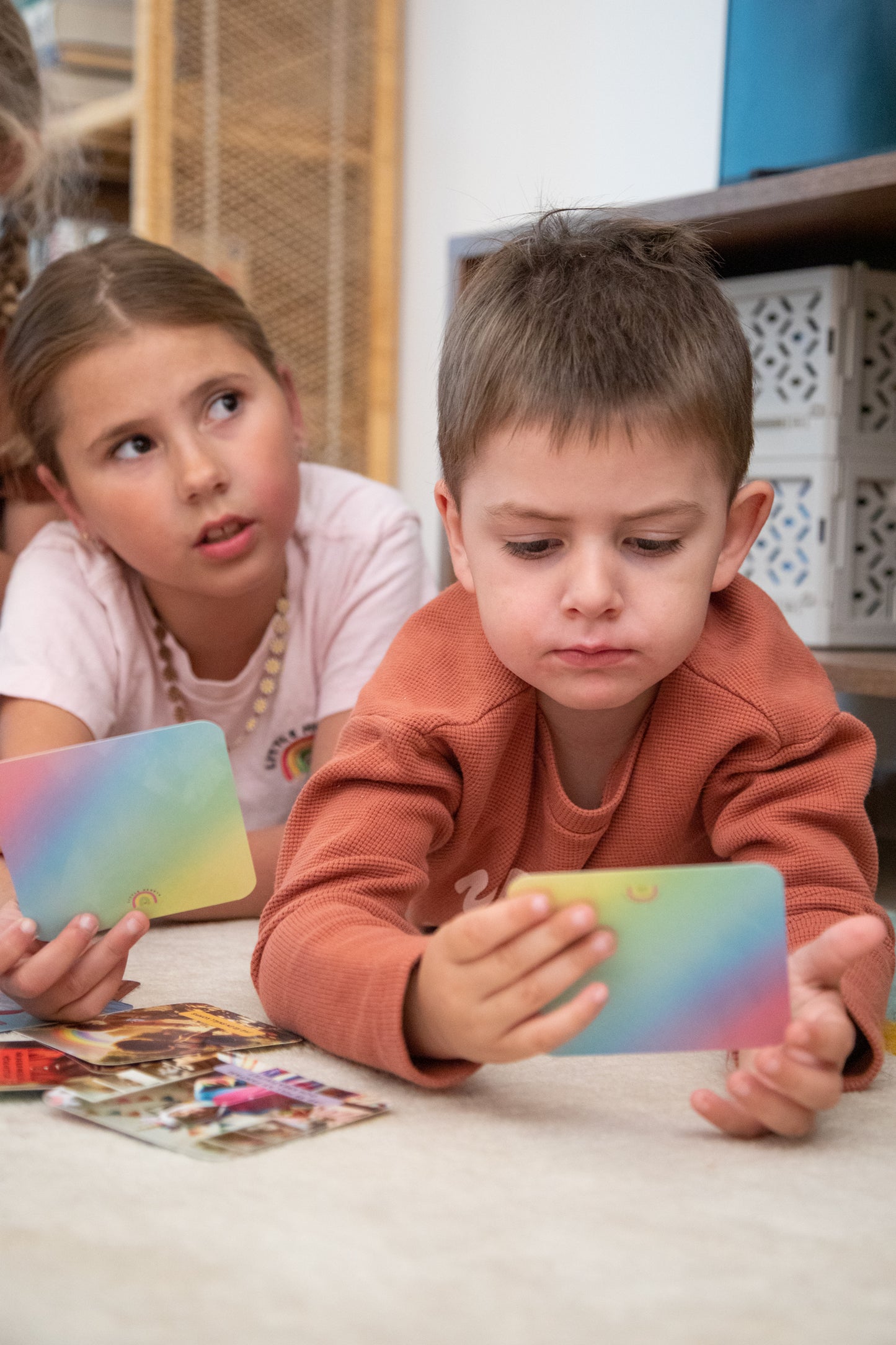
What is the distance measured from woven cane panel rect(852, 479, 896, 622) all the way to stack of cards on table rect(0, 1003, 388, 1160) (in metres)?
0.99

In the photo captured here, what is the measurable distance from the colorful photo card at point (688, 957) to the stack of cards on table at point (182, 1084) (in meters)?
0.15

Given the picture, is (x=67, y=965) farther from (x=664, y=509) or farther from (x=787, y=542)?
(x=787, y=542)

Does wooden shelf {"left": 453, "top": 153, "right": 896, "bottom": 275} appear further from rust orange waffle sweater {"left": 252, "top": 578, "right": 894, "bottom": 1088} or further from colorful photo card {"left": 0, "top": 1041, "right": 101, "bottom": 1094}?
colorful photo card {"left": 0, "top": 1041, "right": 101, "bottom": 1094}

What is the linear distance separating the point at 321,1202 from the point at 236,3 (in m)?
2.34

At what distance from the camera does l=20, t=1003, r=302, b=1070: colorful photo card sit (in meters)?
0.83

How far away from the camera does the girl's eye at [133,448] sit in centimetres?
128

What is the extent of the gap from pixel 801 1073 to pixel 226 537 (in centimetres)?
76

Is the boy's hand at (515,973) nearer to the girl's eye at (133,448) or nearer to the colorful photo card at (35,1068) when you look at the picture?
the colorful photo card at (35,1068)

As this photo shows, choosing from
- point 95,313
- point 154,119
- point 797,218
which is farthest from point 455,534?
point 154,119

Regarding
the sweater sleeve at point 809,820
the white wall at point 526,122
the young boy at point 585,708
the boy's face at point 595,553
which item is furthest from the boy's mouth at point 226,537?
the white wall at point 526,122

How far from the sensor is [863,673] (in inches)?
53.6

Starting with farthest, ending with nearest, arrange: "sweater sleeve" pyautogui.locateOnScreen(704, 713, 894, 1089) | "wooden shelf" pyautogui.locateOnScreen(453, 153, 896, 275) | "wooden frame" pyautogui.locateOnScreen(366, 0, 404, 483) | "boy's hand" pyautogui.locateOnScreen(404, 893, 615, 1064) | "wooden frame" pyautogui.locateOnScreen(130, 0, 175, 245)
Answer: "wooden frame" pyautogui.locateOnScreen(366, 0, 404, 483), "wooden frame" pyautogui.locateOnScreen(130, 0, 175, 245), "wooden shelf" pyautogui.locateOnScreen(453, 153, 896, 275), "sweater sleeve" pyautogui.locateOnScreen(704, 713, 894, 1089), "boy's hand" pyautogui.locateOnScreen(404, 893, 615, 1064)

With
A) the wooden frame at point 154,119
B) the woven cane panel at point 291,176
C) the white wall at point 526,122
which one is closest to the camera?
the white wall at point 526,122

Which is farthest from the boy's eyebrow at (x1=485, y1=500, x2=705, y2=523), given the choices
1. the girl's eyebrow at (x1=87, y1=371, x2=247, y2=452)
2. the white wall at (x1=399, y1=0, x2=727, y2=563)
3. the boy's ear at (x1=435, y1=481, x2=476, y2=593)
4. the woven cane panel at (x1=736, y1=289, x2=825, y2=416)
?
the white wall at (x1=399, y1=0, x2=727, y2=563)
